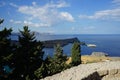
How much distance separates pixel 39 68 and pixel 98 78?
5.04 m

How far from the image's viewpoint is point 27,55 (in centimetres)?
1850

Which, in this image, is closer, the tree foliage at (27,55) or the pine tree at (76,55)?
the tree foliage at (27,55)

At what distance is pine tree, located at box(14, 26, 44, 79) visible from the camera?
705 inches

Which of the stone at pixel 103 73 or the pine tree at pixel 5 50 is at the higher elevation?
the pine tree at pixel 5 50

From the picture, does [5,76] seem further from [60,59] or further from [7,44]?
[60,59]

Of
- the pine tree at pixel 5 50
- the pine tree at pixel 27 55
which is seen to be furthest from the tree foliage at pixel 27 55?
the pine tree at pixel 5 50

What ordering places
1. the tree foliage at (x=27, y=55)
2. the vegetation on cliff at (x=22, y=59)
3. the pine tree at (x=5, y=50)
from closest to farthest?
the pine tree at (x=5, y=50) → the vegetation on cliff at (x=22, y=59) → the tree foliage at (x=27, y=55)

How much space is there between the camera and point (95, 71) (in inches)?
600

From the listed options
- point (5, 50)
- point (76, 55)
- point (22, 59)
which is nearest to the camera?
point (5, 50)

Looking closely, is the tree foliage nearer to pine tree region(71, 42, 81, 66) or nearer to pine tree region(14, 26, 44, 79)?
pine tree region(14, 26, 44, 79)

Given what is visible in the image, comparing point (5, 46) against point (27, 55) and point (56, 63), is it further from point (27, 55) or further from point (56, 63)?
point (56, 63)

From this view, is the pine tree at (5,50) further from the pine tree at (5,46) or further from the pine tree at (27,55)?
the pine tree at (27,55)

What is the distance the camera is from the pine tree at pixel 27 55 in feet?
58.7

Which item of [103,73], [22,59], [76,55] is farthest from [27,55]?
[76,55]
